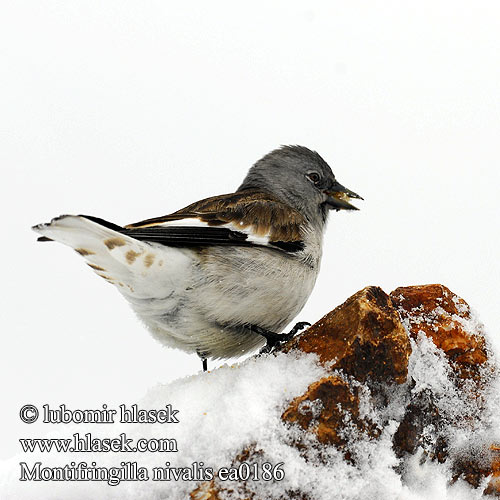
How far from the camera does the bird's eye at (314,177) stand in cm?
625

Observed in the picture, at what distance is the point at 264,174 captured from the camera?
21.1ft

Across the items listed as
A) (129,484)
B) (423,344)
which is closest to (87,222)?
(129,484)

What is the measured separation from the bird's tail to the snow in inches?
31.5

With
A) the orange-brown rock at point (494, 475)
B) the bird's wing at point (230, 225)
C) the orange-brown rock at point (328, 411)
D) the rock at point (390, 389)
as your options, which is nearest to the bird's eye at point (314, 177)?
the bird's wing at point (230, 225)

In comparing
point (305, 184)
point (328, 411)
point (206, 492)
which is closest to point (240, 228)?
point (305, 184)

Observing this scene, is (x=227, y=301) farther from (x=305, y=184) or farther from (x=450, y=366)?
(x=305, y=184)

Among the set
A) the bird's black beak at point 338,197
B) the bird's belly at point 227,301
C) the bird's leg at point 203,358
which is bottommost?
the bird's leg at point 203,358

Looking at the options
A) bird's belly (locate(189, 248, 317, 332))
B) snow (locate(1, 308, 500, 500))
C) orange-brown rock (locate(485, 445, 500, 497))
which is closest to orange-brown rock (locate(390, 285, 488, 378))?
snow (locate(1, 308, 500, 500))

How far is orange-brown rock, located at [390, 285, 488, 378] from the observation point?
14.5 ft

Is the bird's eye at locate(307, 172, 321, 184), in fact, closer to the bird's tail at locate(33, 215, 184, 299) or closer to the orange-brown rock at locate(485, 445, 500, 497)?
the bird's tail at locate(33, 215, 184, 299)

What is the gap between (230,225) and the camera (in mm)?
5086

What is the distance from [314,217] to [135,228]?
1990mm

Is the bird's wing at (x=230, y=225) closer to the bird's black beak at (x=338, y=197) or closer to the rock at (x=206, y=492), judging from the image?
the bird's black beak at (x=338, y=197)

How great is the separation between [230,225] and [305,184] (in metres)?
1.39
